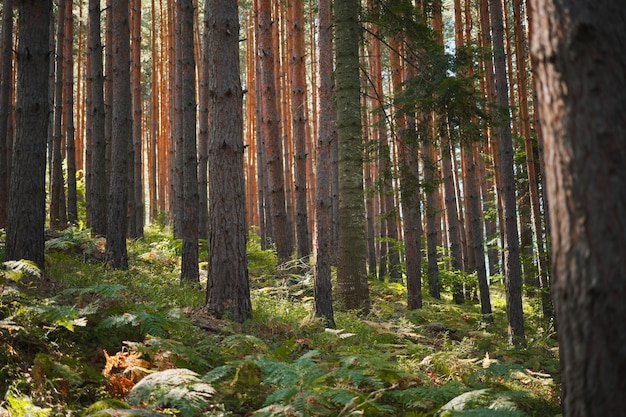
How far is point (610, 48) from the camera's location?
2.09 metres

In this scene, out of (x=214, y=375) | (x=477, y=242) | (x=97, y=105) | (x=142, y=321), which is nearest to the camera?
(x=214, y=375)

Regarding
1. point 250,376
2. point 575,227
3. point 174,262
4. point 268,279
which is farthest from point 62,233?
point 575,227

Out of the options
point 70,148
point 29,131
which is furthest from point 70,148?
point 29,131

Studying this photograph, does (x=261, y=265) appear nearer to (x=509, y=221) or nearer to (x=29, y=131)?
(x=509, y=221)

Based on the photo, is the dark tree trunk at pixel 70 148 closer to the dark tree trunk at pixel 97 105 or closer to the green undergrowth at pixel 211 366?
the dark tree trunk at pixel 97 105

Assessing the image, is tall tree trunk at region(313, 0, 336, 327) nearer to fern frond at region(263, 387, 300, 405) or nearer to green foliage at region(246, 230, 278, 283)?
fern frond at region(263, 387, 300, 405)

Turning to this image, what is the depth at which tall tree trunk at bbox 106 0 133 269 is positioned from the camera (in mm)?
9117

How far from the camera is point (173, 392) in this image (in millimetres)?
3281

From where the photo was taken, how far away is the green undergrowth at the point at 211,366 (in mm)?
3396

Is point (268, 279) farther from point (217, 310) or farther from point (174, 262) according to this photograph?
point (217, 310)

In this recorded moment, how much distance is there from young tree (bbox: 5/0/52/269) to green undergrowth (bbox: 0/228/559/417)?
62cm

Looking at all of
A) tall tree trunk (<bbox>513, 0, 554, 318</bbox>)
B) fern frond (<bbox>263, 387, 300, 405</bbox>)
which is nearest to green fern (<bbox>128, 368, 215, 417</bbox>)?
fern frond (<bbox>263, 387, 300, 405</bbox>)

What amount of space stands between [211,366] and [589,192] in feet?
11.0

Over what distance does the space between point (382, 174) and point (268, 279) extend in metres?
3.46
